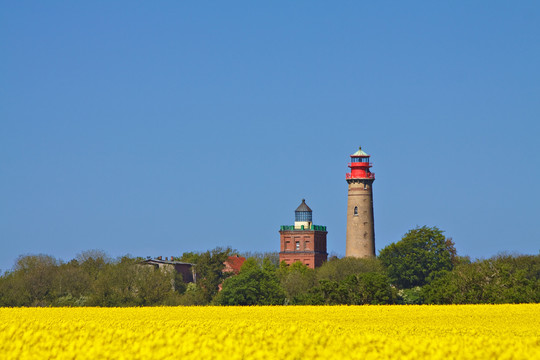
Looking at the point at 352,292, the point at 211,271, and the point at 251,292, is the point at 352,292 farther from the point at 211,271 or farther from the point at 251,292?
the point at 211,271

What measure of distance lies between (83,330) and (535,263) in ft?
336

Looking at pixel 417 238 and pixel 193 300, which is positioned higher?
pixel 417 238

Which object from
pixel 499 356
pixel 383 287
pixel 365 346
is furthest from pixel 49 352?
pixel 383 287

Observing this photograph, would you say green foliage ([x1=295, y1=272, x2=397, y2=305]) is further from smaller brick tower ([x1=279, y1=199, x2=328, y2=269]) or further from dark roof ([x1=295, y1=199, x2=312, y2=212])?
dark roof ([x1=295, y1=199, x2=312, y2=212])

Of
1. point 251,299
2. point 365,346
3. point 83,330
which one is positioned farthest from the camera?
point 251,299

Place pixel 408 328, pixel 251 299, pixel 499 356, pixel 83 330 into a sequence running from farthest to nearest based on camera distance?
pixel 251 299 → pixel 408 328 → pixel 83 330 → pixel 499 356

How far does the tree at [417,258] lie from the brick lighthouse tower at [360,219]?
3.84 m

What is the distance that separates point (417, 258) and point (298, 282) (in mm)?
16651

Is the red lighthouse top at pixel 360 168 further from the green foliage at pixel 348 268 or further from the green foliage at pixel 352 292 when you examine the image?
the green foliage at pixel 352 292

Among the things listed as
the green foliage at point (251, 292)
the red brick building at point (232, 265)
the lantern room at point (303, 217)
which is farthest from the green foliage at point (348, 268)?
the green foliage at point (251, 292)

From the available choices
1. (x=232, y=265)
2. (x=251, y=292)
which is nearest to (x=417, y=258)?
(x=251, y=292)

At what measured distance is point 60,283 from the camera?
310ft

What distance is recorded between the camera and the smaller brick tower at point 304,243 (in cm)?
13750

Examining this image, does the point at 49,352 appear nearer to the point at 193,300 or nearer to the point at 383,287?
the point at 383,287
